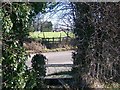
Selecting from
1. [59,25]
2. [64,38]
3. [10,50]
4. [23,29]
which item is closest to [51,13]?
[59,25]

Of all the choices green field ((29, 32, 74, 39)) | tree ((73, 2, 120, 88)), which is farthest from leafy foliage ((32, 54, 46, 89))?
tree ((73, 2, 120, 88))

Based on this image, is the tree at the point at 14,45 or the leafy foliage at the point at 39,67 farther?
the leafy foliage at the point at 39,67

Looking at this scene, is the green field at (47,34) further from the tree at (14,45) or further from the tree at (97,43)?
the tree at (14,45)

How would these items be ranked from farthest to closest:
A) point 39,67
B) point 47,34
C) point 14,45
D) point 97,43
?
1. point 47,34
2. point 39,67
3. point 97,43
4. point 14,45

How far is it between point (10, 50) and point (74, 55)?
5.84 ft

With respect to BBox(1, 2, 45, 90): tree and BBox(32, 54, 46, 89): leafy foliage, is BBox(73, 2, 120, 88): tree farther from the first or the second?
BBox(1, 2, 45, 90): tree

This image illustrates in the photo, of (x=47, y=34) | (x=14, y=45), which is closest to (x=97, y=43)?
(x=47, y=34)

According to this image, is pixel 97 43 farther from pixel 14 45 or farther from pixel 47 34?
pixel 14 45

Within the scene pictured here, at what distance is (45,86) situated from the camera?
6.17 meters

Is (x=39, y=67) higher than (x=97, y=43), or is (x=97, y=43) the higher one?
(x=97, y=43)

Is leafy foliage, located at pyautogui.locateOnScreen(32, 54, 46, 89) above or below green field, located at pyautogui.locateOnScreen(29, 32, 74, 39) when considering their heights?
below

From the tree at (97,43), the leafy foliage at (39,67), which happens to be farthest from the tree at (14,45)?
the tree at (97,43)

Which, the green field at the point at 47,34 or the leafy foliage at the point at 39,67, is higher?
the green field at the point at 47,34

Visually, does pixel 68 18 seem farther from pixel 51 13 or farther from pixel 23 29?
pixel 23 29
